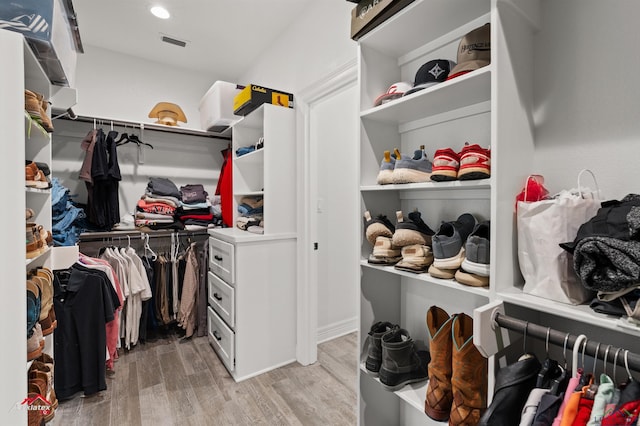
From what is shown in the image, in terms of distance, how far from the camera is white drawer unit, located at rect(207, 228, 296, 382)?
2.11 metres

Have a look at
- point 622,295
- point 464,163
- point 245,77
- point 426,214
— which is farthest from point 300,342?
point 245,77

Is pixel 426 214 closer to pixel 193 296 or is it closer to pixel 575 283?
pixel 575 283

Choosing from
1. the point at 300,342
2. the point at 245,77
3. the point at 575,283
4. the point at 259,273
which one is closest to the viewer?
the point at 575,283

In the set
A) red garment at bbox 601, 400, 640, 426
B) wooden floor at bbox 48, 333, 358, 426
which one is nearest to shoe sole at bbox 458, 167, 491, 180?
red garment at bbox 601, 400, 640, 426

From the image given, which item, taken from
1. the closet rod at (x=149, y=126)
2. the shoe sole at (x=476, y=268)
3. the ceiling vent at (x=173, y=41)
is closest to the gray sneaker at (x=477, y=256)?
the shoe sole at (x=476, y=268)

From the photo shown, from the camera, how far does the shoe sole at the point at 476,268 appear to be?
2.95ft

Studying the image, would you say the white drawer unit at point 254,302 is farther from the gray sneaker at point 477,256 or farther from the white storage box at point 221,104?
the gray sneaker at point 477,256

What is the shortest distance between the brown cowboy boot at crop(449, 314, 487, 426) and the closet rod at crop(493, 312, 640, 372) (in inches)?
7.2

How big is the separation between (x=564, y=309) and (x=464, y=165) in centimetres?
46

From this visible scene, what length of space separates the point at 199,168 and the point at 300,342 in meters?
2.08

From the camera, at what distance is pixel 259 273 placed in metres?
2.18

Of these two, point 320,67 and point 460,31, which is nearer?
point 460,31

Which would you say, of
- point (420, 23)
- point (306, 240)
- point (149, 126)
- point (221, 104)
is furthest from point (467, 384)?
point (149, 126)

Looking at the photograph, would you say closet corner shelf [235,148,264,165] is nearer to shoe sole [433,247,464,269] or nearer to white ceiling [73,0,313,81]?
white ceiling [73,0,313,81]
